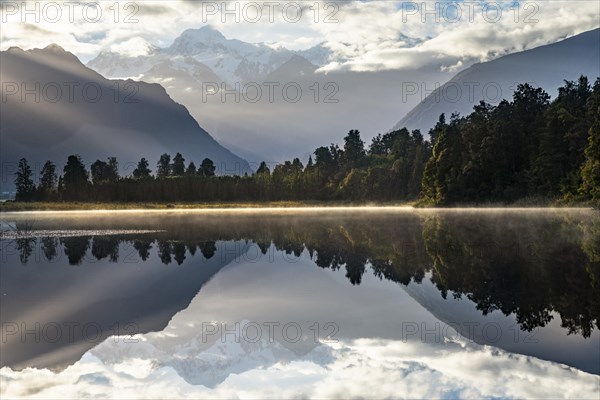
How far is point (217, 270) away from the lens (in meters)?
32.7

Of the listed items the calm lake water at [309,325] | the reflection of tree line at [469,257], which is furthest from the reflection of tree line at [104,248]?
the calm lake water at [309,325]

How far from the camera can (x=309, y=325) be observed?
62.1 feet

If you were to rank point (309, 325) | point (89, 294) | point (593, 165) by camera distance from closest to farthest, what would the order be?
point (309, 325), point (89, 294), point (593, 165)

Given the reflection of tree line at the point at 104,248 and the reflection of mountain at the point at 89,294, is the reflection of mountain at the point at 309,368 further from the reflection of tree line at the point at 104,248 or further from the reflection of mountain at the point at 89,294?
the reflection of tree line at the point at 104,248

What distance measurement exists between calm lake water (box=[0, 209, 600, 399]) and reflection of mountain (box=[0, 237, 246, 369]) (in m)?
0.09

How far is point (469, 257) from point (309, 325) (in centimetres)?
1715

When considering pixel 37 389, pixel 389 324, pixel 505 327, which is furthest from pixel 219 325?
pixel 505 327

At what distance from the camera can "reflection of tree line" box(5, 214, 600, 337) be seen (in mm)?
21000

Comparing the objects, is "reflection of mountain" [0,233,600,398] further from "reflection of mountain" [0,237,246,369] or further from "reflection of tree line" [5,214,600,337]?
"reflection of tree line" [5,214,600,337]

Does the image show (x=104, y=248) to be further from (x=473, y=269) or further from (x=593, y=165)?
(x=593, y=165)

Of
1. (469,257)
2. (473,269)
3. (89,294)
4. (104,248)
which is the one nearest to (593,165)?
(469,257)

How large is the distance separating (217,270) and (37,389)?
64.3 ft

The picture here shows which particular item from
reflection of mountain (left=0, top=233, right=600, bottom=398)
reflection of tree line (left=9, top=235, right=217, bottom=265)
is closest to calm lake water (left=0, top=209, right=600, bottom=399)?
reflection of mountain (left=0, top=233, right=600, bottom=398)

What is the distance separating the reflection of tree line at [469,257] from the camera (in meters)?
21.0
